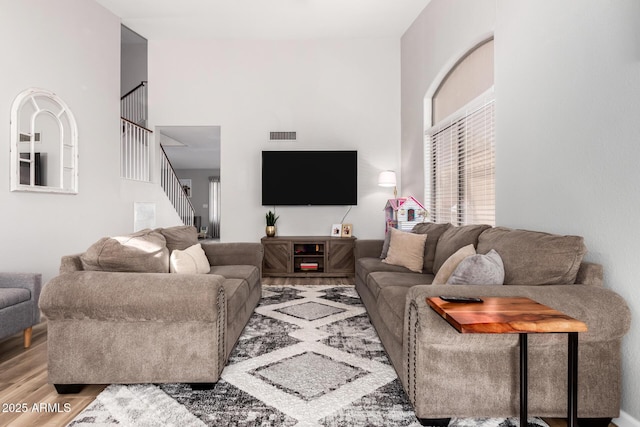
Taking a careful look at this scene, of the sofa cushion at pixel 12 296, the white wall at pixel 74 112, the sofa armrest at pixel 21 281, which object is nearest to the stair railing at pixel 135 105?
the white wall at pixel 74 112

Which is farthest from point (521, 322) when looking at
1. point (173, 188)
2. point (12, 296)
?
point (173, 188)

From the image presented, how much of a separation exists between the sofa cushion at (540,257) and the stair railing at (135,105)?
6.25m

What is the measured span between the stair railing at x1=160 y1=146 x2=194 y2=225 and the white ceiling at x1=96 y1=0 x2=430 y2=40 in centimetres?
200

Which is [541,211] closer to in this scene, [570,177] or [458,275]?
[570,177]

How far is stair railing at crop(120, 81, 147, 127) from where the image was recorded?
6.29m

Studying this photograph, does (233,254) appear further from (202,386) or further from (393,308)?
(393,308)

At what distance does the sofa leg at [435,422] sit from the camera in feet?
5.17

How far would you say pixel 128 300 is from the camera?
1.78 m

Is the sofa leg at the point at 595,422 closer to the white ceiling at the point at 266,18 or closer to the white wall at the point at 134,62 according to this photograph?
the white ceiling at the point at 266,18

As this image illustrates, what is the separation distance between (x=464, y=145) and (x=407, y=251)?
1.29 meters

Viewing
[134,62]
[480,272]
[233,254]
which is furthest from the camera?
[134,62]

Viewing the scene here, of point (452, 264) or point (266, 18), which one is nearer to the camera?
point (452, 264)

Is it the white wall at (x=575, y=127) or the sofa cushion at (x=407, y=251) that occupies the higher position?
the white wall at (x=575, y=127)

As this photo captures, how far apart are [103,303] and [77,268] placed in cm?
39
